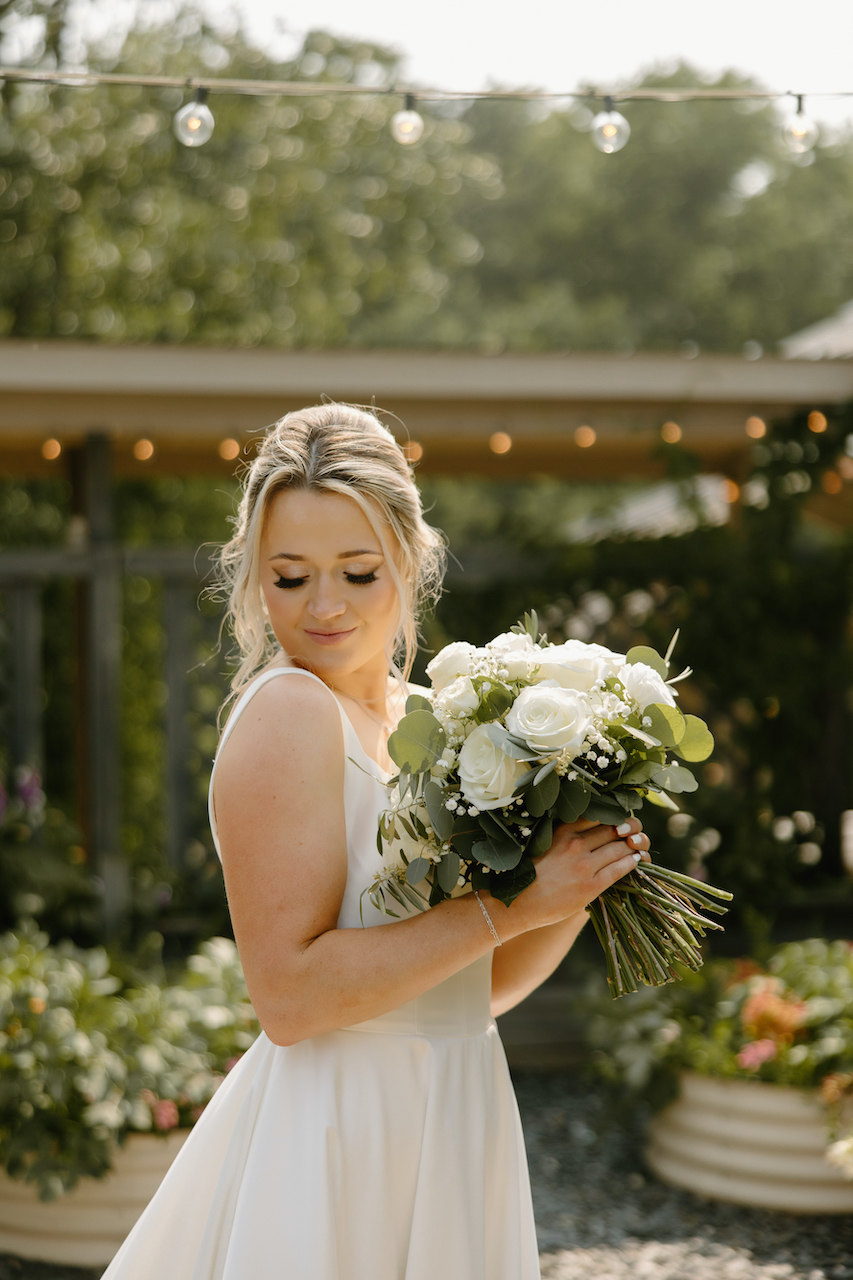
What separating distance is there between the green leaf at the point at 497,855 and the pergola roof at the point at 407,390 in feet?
14.8

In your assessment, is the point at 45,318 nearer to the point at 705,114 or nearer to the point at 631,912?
the point at 631,912

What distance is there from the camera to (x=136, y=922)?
6160mm

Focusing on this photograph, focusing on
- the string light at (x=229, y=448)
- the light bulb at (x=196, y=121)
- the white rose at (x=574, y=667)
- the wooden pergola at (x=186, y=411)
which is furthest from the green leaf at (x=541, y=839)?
the string light at (x=229, y=448)

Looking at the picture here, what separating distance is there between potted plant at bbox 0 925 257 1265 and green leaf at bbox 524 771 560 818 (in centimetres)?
271

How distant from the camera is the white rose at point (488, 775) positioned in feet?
5.43

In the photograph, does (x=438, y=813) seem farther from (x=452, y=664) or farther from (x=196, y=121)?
(x=196, y=121)

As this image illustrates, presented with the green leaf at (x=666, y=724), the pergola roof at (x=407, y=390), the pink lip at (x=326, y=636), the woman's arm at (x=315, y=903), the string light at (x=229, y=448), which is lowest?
the woman's arm at (x=315, y=903)

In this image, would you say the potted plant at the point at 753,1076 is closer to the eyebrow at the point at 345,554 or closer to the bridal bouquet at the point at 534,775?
the bridal bouquet at the point at 534,775

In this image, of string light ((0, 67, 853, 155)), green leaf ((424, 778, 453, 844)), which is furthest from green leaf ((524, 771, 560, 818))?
string light ((0, 67, 853, 155))

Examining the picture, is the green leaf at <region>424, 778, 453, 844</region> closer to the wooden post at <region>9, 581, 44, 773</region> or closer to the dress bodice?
the dress bodice

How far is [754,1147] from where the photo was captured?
4.45m

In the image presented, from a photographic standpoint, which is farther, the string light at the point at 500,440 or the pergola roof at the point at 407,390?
the string light at the point at 500,440

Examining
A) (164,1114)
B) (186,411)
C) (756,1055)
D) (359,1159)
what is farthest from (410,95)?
(756,1055)

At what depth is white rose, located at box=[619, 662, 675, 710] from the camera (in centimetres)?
179
